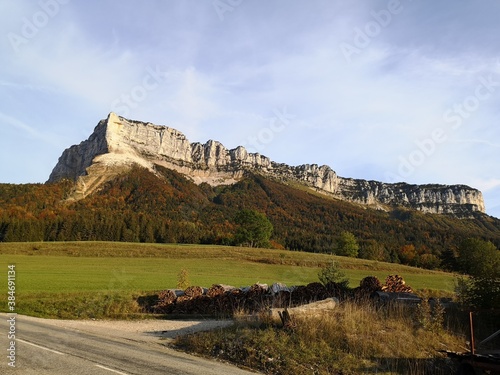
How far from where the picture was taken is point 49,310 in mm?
22578

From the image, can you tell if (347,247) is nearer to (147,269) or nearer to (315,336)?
(147,269)

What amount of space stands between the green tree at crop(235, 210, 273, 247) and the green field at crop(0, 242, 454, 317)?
1335 inches

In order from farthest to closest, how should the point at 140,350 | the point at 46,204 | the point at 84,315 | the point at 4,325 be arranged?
the point at 46,204 → the point at 84,315 → the point at 4,325 → the point at 140,350

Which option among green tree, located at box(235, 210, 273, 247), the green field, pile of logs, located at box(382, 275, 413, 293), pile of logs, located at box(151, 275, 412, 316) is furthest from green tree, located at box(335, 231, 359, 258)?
pile of logs, located at box(151, 275, 412, 316)

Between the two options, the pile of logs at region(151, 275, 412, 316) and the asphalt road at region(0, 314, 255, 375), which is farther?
the pile of logs at region(151, 275, 412, 316)

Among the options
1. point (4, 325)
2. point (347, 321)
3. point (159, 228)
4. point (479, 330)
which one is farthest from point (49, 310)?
point (159, 228)

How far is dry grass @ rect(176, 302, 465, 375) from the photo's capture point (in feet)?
33.7

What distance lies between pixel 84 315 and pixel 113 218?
340 feet

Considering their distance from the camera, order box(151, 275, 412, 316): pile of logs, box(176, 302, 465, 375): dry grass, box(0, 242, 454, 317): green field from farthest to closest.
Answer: box(0, 242, 454, 317): green field
box(151, 275, 412, 316): pile of logs
box(176, 302, 465, 375): dry grass

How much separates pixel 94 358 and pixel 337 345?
24.3ft

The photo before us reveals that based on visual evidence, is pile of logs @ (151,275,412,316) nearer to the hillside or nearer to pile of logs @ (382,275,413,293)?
pile of logs @ (382,275,413,293)

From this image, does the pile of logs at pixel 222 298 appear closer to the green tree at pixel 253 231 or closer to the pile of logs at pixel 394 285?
the pile of logs at pixel 394 285

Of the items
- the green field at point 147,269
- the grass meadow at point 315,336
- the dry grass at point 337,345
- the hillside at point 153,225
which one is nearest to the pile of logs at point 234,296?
the grass meadow at point 315,336

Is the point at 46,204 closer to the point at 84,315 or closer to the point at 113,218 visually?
the point at 113,218
